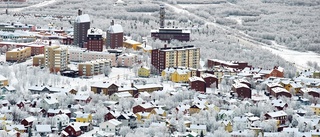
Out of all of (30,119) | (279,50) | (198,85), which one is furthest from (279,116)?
(279,50)

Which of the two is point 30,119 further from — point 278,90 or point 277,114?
point 278,90

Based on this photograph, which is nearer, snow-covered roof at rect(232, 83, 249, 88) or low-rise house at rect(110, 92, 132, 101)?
low-rise house at rect(110, 92, 132, 101)

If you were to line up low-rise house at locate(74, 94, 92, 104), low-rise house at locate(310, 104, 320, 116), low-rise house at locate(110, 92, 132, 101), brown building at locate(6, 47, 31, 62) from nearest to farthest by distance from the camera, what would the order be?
Answer: low-rise house at locate(310, 104, 320, 116) → low-rise house at locate(74, 94, 92, 104) → low-rise house at locate(110, 92, 132, 101) → brown building at locate(6, 47, 31, 62)

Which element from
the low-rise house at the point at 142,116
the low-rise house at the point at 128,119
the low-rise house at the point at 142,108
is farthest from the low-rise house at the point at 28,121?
the low-rise house at the point at 142,108

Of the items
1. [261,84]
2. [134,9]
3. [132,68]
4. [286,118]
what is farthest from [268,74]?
[134,9]

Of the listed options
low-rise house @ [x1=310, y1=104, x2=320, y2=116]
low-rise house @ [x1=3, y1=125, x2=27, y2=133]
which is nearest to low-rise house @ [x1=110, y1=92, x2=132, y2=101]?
low-rise house @ [x1=3, y1=125, x2=27, y2=133]

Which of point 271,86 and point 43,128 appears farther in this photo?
point 271,86

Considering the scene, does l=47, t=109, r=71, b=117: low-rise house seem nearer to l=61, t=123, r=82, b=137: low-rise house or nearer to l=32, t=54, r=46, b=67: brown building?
l=61, t=123, r=82, b=137: low-rise house
